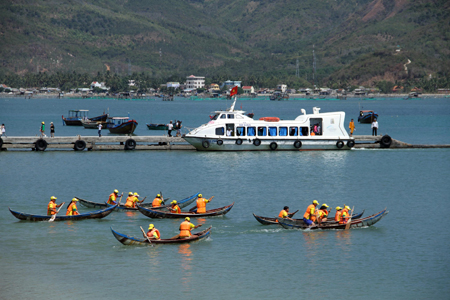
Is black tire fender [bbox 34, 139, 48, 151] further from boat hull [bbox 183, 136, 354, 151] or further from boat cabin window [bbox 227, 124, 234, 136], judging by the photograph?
boat cabin window [bbox 227, 124, 234, 136]

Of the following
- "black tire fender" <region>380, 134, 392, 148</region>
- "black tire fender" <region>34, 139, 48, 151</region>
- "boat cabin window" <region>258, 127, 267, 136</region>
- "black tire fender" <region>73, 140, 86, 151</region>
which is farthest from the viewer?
"black tire fender" <region>380, 134, 392, 148</region>

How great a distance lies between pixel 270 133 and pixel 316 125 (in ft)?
17.6

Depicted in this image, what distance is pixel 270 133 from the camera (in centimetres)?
6838

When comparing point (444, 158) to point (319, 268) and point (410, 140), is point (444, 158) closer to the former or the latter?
point (410, 140)

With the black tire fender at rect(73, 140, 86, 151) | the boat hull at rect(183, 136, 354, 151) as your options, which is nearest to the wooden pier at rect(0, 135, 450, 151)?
the black tire fender at rect(73, 140, 86, 151)

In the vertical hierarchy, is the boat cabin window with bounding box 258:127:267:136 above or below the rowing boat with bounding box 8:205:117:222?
above

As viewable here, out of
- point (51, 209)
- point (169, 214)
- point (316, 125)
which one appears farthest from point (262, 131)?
point (51, 209)

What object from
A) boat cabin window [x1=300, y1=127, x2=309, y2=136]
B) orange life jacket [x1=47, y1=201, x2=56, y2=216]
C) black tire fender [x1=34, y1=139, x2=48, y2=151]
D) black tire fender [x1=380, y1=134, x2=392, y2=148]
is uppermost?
boat cabin window [x1=300, y1=127, x2=309, y2=136]

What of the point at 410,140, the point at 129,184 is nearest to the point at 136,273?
the point at 129,184

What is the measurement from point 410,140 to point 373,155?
3141cm

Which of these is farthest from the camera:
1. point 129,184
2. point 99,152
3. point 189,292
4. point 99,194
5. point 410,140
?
point 410,140

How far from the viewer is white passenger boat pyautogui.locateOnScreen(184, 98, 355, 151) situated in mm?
67375

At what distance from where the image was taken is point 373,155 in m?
72.6

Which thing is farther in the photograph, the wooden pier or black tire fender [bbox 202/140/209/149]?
the wooden pier
